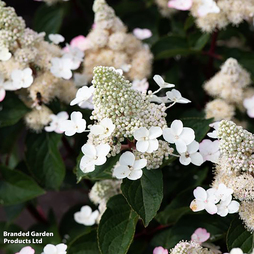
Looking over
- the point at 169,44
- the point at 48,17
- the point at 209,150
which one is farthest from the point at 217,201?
the point at 48,17

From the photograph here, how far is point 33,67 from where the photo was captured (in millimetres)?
1221

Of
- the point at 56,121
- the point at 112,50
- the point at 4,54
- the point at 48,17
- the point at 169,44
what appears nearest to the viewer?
the point at 4,54

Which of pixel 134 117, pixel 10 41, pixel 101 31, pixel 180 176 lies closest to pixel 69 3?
pixel 101 31

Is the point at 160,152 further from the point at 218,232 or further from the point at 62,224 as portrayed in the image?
the point at 62,224

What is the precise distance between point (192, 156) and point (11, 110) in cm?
55

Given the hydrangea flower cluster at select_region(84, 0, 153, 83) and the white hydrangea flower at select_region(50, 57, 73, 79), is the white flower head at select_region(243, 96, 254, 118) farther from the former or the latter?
the white hydrangea flower at select_region(50, 57, 73, 79)

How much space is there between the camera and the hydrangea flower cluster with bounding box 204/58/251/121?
1268 millimetres

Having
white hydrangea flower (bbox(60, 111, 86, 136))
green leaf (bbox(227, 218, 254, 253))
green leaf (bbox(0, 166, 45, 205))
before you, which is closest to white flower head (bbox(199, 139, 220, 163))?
green leaf (bbox(227, 218, 254, 253))

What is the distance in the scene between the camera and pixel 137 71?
52.7 inches

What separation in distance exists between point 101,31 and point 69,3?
453 mm

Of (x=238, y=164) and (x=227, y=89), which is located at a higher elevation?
(x=238, y=164)

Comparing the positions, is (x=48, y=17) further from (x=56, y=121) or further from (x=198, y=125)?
(x=198, y=125)

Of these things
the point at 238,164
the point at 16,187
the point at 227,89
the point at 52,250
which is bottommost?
the point at 16,187

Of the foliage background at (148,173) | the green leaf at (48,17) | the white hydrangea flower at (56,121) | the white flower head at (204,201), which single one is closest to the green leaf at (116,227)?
the foliage background at (148,173)
